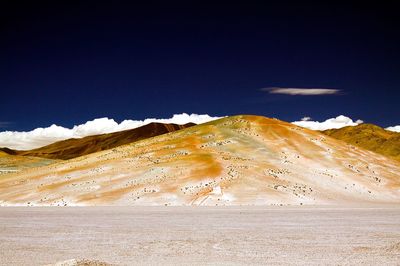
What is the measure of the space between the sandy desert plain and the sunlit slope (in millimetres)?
272

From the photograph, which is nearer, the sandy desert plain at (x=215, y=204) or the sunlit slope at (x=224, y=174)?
the sandy desert plain at (x=215, y=204)

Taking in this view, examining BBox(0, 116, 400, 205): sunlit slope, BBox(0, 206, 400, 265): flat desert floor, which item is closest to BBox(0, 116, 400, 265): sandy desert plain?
BBox(0, 206, 400, 265): flat desert floor

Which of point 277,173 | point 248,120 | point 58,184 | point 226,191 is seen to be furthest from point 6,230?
point 248,120

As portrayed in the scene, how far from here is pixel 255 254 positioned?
21188mm

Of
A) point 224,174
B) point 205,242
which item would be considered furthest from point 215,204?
point 205,242

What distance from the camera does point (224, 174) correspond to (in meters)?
73.5

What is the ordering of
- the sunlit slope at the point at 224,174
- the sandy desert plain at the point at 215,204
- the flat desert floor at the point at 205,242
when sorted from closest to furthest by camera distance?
the flat desert floor at the point at 205,242
the sandy desert plain at the point at 215,204
the sunlit slope at the point at 224,174

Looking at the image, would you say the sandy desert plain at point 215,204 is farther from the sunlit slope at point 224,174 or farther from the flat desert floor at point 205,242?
the sunlit slope at point 224,174

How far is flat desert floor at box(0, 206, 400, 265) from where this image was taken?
2006cm

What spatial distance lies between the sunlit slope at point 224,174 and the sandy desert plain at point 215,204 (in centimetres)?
27

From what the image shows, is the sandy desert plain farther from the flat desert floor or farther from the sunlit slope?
the sunlit slope

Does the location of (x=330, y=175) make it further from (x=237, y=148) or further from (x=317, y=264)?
(x=317, y=264)

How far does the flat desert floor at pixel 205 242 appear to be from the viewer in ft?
65.8

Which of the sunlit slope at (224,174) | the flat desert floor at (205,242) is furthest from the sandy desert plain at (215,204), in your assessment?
the sunlit slope at (224,174)
